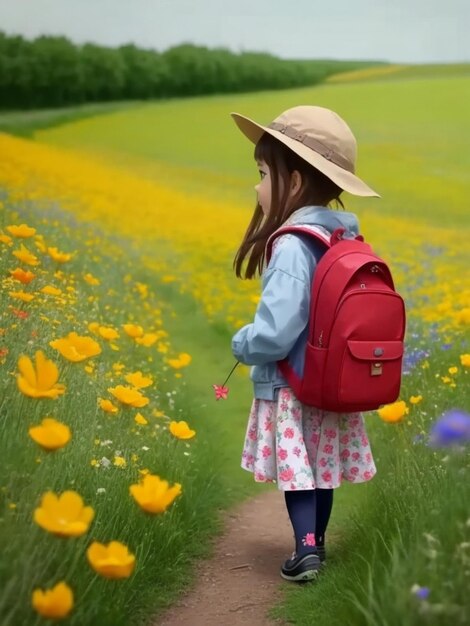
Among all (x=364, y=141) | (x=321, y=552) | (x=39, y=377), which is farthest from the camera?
(x=364, y=141)

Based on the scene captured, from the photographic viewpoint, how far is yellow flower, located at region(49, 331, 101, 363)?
1790 millimetres

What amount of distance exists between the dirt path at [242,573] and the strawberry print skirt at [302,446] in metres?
0.27

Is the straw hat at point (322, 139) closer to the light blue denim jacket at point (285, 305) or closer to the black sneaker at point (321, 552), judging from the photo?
the light blue denim jacket at point (285, 305)

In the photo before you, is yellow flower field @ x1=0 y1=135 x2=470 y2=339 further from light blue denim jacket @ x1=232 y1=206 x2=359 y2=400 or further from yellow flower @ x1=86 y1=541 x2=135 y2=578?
yellow flower @ x1=86 y1=541 x2=135 y2=578

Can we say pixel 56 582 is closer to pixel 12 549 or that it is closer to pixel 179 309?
pixel 12 549

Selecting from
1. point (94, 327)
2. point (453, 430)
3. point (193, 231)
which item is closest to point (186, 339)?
point (193, 231)

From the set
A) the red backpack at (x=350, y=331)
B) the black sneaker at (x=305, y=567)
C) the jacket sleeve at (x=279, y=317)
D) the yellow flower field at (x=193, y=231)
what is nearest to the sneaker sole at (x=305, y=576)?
Answer: the black sneaker at (x=305, y=567)

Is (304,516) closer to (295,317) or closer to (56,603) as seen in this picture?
(295,317)

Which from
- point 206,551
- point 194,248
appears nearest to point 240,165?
point 194,248

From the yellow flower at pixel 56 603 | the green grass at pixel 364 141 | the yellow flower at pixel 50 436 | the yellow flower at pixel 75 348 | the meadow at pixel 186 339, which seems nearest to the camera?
the yellow flower at pixel 56 603

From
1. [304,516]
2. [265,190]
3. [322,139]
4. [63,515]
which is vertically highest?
[322,139]

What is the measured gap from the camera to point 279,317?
2066mm

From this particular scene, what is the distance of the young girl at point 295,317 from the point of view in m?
2.10

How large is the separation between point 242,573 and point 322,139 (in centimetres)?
108
